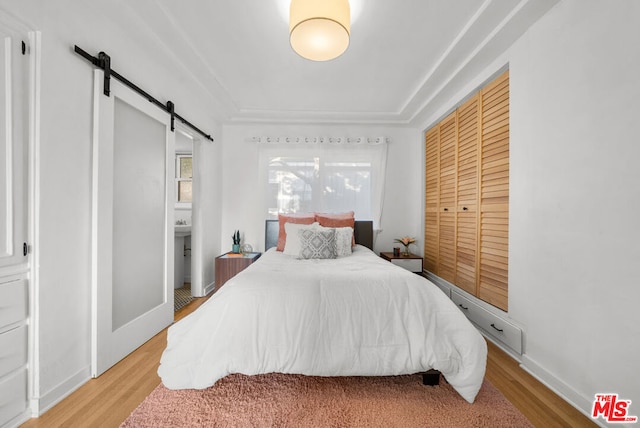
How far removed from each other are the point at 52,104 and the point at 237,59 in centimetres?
153

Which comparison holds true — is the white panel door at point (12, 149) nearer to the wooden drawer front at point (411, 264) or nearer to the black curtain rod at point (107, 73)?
the black curtain rod at point (107, 73)

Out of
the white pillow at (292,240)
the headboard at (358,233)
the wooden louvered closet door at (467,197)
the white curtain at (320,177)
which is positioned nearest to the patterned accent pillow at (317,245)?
the white pillow at (292,240)

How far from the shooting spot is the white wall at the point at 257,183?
4.05 m

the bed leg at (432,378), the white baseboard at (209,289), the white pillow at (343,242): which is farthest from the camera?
the white baseboard at (209,289)

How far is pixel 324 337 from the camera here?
1.62m

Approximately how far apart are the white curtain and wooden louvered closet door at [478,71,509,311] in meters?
1.60

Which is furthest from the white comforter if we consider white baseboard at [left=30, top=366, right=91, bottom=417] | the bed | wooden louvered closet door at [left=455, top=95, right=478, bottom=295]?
wooden louvered closet door at [left=455, top=95, right=478, bottom=295]

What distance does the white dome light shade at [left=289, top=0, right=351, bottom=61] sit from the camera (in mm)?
1603

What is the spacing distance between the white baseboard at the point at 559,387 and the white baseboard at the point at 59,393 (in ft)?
9.74

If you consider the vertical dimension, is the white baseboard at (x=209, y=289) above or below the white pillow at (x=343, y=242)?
below

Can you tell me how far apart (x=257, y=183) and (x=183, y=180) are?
1.48 meters

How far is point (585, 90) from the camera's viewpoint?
5.09ft

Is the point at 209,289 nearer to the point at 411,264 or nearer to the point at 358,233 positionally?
the point at 358,233

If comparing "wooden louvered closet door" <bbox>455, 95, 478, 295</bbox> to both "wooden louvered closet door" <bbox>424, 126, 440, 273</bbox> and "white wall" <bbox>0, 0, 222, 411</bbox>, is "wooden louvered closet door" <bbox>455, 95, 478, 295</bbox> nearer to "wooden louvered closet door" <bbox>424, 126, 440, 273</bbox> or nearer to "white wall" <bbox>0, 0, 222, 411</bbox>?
"wooden louvered closet door" <bbox>424, 126, 440, 273</bbox>
